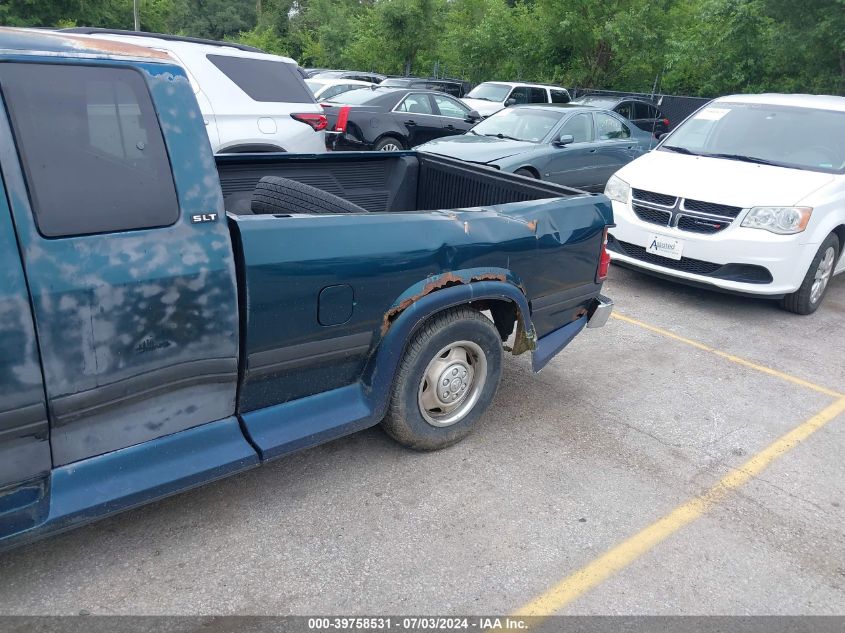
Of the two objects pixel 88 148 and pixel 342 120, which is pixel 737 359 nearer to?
pixel 88 148

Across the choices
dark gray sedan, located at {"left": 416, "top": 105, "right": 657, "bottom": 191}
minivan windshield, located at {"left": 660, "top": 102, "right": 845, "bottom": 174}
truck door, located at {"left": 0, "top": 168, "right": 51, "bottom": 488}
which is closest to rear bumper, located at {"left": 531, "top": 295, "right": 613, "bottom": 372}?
truck door, located at {"left": 0, "top": 168, "right": 51, "bottom": 488}

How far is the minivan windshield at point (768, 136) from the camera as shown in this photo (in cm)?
661

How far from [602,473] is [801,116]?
5302mm

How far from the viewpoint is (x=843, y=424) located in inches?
175

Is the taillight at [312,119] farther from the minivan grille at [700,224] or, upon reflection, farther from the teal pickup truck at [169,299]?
the teal pickup truck at [169,299]

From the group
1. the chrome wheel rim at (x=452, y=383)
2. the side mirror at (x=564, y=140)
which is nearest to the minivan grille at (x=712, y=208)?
the side mirror at (x=564, y=140)

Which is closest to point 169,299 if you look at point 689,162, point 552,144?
point 689,162

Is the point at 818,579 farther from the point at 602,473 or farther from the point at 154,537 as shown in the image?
the point at 154,537

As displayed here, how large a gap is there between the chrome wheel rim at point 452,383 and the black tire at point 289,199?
94cm

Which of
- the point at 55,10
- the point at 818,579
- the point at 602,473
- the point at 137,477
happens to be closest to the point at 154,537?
the point at 137,477

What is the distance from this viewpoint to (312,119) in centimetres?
771

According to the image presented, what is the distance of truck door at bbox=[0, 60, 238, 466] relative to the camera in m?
2.25

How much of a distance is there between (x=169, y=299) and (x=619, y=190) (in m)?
5.42

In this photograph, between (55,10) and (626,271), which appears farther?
(55,10)
